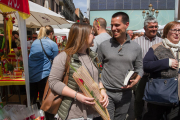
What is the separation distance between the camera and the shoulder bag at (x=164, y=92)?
2.11 metres

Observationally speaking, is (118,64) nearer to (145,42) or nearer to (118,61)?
(118,61)

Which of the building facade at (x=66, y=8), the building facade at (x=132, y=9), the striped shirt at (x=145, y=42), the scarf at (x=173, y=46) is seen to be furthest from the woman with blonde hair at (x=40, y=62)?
the building facade at (x=66, y=8)

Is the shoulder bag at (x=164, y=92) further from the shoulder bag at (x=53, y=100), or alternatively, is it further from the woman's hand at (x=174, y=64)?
the shoulder bag at (x=53, y=100)

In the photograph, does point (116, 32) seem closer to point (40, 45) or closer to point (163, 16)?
point (40, 45)

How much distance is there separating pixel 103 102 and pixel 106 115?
0.15 metres

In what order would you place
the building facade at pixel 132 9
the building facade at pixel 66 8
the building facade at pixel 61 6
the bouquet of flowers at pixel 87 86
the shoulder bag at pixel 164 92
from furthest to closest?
the building facade at pixel 66 8 < the building facade at pixel 132 9 < the building facade at pixel 61 6 < the shoulder bag at pixel 164 92 < the bouquet of flowers at pixel 87 86

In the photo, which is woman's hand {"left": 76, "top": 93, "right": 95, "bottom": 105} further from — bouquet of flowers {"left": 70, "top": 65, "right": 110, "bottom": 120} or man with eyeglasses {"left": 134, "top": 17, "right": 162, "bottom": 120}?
man with eyeglasses {"left": 134, "top": 17, "right": 162, "bottom": 120}

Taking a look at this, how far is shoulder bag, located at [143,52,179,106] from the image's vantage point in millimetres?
2105

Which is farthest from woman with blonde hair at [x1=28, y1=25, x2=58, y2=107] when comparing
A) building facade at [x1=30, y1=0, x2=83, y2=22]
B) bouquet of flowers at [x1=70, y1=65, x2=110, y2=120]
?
building facade at [x1=30, y1=0, x2=83, y2=22]

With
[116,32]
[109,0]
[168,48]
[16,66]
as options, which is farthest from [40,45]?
[109,0]

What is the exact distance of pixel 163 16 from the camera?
93.2ft

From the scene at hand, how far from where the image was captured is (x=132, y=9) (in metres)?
29.1

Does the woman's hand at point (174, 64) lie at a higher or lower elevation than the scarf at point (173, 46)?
lower

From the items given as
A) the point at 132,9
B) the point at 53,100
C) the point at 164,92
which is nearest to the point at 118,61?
the point at 164,92
